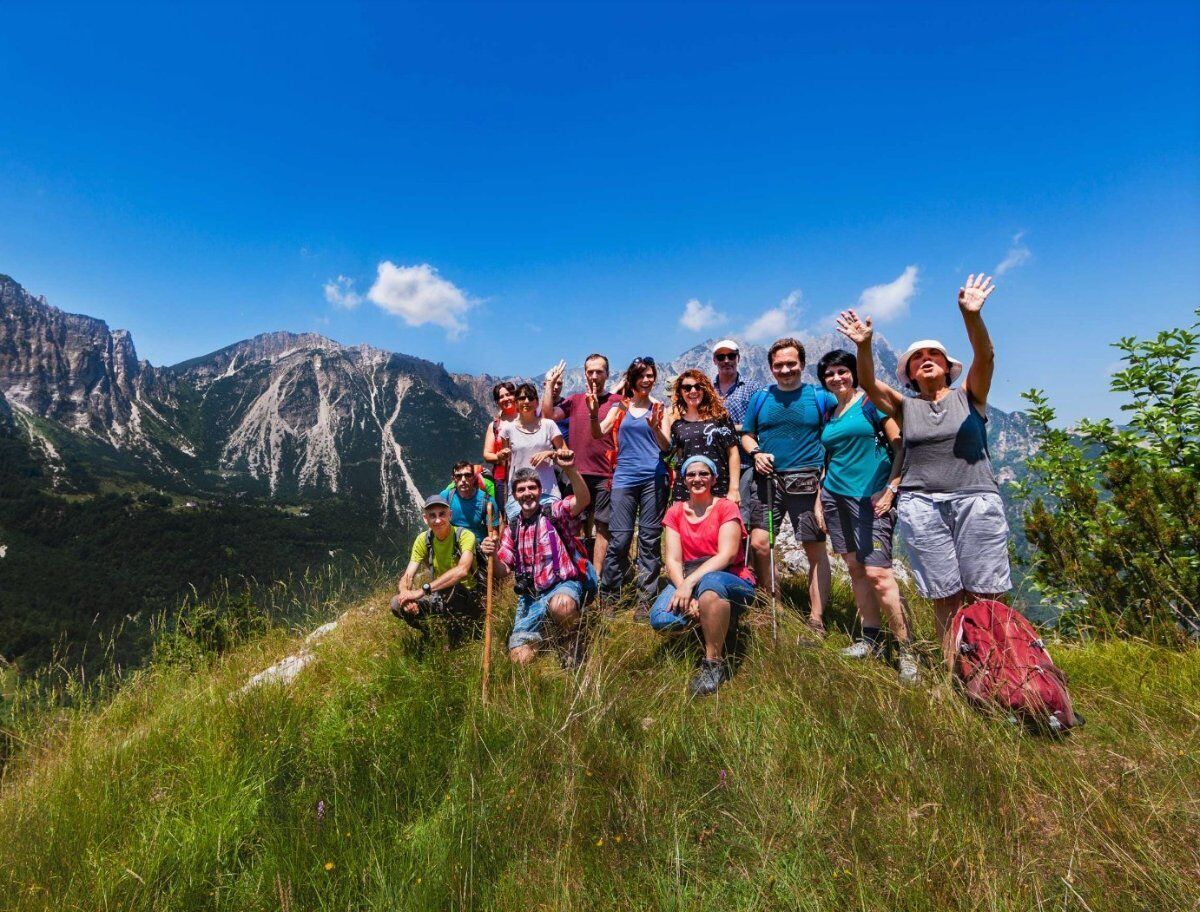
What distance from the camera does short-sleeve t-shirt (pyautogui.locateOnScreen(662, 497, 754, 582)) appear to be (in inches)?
192

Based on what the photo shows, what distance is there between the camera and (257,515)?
6501 inches

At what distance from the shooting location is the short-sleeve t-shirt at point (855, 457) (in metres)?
4.84

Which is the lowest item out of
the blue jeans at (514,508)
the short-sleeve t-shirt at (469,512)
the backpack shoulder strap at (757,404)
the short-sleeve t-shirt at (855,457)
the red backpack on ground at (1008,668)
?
the red backpack on ground at (1008,668)

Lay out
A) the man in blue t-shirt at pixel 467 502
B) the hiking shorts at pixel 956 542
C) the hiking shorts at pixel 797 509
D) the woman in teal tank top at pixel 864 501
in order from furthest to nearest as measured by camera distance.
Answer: the man in blue t-shirt at pixel 467 502
the hiking shorts at pixel 797 509
the woman in teal tank top at pixel 864 501
the hiking shorts at pixel 956 542

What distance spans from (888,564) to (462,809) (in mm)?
3794

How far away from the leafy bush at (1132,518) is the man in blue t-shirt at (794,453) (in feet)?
6.88

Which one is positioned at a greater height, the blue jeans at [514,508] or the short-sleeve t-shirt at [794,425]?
the short-sleeve t-shirt at [794,425]

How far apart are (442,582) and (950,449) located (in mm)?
4749

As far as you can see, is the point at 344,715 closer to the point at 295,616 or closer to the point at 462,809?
the point at 462,809

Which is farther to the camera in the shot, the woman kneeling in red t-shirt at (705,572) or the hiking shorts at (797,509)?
the hiking shorts at (797,509)

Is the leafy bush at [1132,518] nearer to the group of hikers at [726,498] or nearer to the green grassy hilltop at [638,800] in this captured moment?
the green grassy hilltop at [638,800]

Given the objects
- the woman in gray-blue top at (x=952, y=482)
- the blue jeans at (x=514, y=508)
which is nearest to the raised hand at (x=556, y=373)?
the blue jeans at (x=514, y=508)

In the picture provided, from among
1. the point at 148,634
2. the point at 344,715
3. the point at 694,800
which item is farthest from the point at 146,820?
the point at 148,634

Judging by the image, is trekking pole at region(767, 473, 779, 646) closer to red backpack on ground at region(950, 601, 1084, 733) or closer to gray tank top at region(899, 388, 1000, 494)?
red backpack on ground at region(950, 601, 1084, 733)
